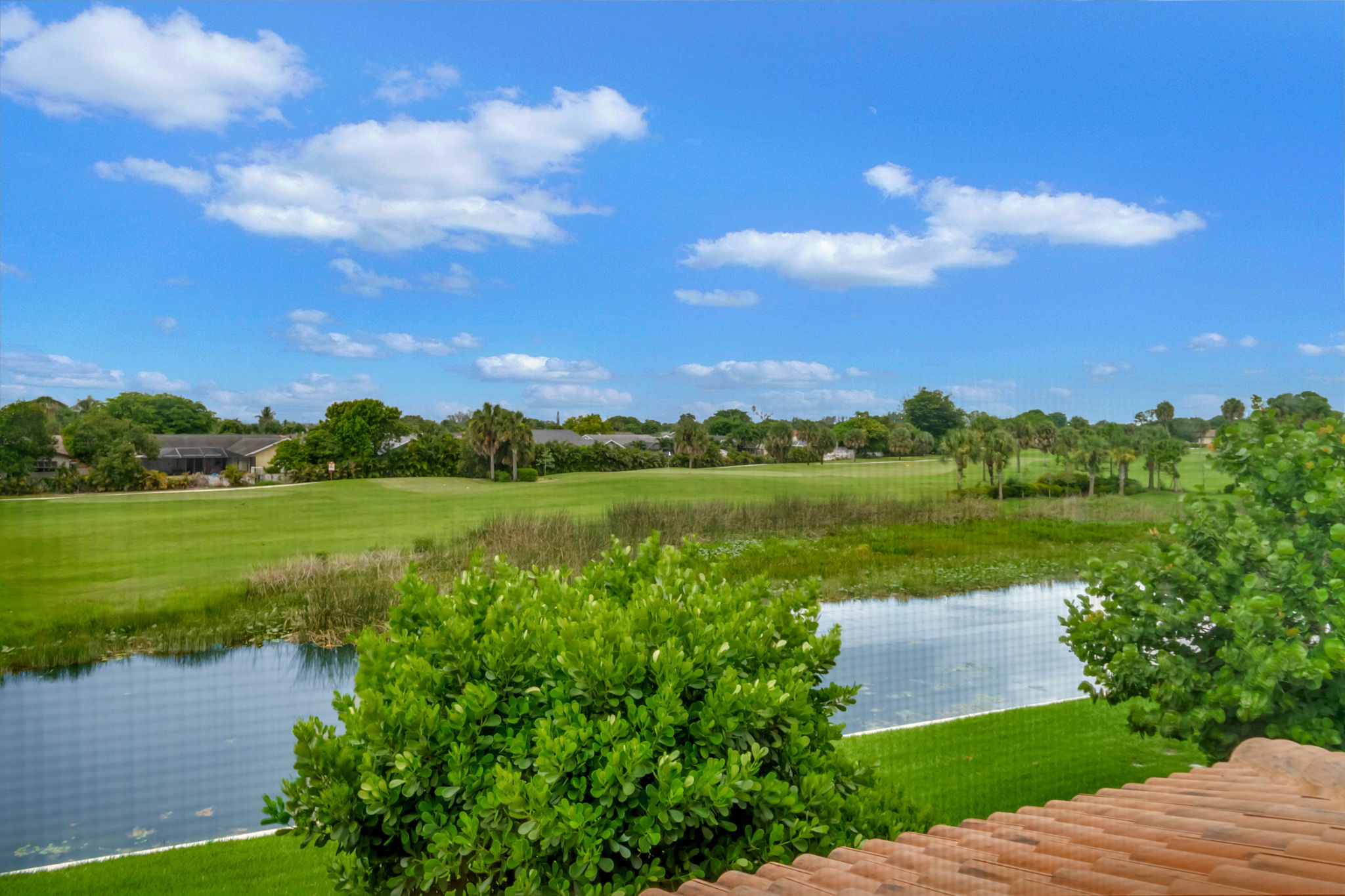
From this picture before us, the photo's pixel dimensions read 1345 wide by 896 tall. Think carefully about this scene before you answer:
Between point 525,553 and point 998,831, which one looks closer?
point 998,831

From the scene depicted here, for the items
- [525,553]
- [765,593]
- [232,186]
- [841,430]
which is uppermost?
[232,186]

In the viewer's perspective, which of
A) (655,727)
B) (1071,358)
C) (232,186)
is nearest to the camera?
(655,727)

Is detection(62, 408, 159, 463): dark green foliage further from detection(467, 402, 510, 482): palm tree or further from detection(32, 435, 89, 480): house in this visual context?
detection(467, 402, 510, 482): palm tree

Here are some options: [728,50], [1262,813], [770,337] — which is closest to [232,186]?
[728,50]

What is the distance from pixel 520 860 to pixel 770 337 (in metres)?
5.47

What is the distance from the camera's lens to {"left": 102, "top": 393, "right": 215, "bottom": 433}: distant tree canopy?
4664mm

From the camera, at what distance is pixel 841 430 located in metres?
6.88

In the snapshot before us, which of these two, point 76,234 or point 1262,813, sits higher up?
point 76,234

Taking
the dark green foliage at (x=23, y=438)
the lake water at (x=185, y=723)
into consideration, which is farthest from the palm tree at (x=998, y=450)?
the dark green foliage at (x=23, y=438)

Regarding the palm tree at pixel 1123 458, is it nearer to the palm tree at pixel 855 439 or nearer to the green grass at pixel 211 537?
the green grass at pixel 211 537

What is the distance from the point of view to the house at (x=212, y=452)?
4.89 meters

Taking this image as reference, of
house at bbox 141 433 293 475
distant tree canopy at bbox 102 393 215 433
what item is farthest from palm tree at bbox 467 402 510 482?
distant tree canopy at bbox 102 393 215 433

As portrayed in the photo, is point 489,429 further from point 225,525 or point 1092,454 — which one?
point 1092,454

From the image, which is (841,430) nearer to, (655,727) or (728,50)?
(728,50)
